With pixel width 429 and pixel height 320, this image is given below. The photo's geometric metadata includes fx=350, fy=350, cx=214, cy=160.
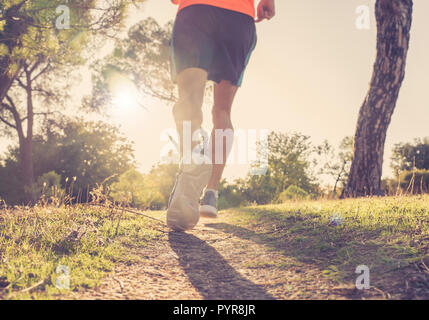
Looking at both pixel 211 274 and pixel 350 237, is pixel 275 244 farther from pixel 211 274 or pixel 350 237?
pixel 211 274

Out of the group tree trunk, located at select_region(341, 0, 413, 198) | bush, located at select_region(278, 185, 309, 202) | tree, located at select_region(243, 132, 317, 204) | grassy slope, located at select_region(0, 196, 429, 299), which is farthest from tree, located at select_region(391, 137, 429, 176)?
grassy slope, located at select_region(0, 196, 429, 299)

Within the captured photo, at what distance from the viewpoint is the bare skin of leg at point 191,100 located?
245 cm

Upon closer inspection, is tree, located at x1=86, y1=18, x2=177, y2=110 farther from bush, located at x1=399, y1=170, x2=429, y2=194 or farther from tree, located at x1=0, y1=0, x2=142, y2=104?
bush, located at x1=399, y1=170, x2=429, y2=194

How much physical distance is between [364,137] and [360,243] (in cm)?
500

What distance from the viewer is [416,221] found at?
2.02m

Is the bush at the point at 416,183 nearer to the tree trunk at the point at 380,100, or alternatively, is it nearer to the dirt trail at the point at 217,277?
the tree trunk at the point at 380,100

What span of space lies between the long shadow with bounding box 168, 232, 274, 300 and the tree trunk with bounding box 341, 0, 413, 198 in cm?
484

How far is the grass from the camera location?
1.35 meters

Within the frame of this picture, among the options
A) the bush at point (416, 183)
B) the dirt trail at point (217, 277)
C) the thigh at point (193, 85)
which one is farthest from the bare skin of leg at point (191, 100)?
the bush at point (416, 183)

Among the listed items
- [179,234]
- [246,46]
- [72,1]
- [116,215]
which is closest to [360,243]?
[179,234]

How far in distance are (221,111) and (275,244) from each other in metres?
1.12

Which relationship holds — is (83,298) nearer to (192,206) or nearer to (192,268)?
(192,268)

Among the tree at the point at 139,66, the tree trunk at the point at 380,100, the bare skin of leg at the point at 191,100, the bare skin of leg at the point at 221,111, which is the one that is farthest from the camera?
the tree at the point at 139,66

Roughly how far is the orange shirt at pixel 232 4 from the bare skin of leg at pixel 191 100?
0.51 m
